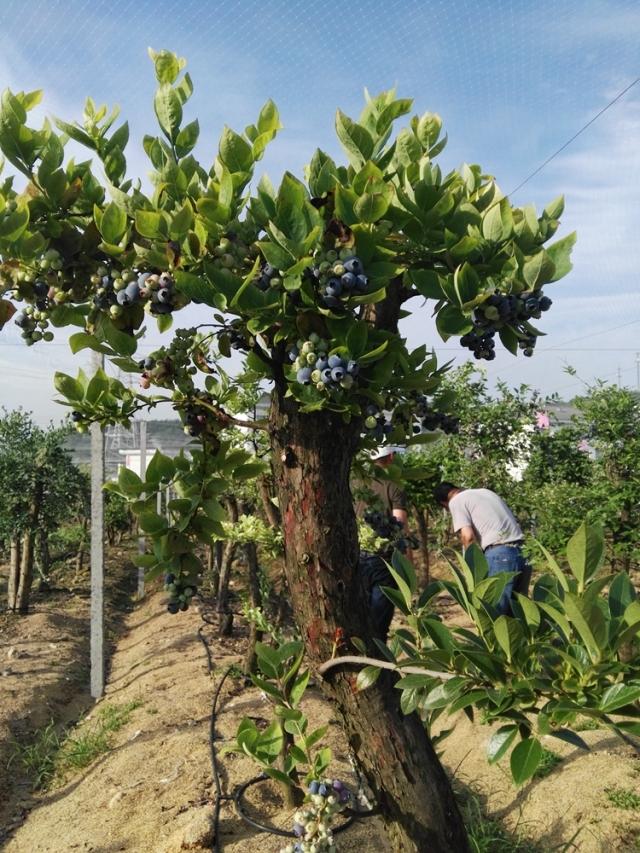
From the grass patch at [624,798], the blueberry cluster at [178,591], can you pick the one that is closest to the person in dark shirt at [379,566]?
the blueberry cluster at [178,591]

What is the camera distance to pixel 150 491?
1570mm

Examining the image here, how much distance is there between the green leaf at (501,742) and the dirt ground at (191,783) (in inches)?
76.5

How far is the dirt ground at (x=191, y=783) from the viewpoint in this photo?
3406 mm

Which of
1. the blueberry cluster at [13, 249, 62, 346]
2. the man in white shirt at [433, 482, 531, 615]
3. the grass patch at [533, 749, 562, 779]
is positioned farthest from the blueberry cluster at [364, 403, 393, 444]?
the man in white shirt at [433, 482, 531, 615]

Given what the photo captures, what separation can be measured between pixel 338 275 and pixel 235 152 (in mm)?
278

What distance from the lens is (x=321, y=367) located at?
120cm

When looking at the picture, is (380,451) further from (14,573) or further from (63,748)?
(14,573)

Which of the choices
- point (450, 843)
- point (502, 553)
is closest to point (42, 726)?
point (502, 553)

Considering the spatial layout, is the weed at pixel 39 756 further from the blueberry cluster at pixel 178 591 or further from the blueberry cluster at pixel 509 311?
the blueberry cluster at pixel 509 311

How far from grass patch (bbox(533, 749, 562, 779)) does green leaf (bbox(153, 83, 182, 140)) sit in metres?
3.77

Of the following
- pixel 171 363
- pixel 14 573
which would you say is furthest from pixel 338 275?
pixel 14 573

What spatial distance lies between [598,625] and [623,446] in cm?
647

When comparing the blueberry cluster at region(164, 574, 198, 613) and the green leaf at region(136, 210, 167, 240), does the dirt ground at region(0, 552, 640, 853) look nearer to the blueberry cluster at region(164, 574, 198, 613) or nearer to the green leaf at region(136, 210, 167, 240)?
the blueberry cluster at region(164, 574, 198, 613)

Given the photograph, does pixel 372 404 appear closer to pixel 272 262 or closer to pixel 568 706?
pixel 272 262
